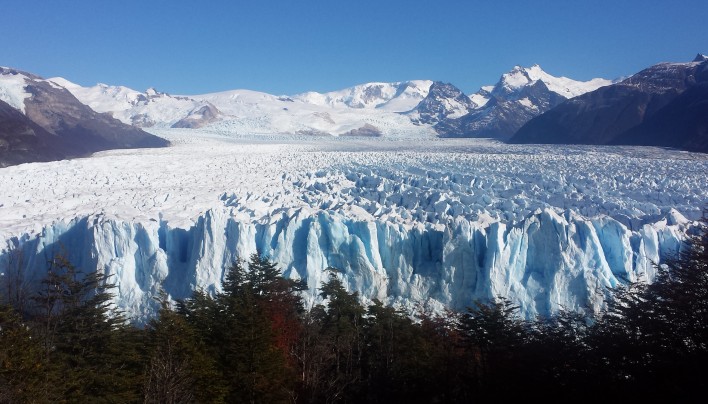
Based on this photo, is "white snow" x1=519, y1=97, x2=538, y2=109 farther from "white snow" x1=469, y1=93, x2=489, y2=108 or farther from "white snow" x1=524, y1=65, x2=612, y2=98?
"white snow" x1=469, y1=93, x2=489, y2=108

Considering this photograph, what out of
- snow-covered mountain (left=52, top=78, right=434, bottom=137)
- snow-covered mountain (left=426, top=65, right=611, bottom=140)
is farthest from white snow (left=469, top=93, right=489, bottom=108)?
snow-covered mountain (left=52, top=78, right=434, bottom=137)

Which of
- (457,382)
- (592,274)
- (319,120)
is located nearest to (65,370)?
(457,382)

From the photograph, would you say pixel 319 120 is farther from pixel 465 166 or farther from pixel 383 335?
pixel 383 335

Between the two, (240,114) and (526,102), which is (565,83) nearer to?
(526,102)

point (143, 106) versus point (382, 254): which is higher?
point (143, 106)

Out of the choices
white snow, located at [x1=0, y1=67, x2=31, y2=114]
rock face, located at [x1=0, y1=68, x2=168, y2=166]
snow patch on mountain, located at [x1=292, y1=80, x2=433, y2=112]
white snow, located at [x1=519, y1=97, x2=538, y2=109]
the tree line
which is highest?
snow patch on mountain, located at [x1=292, y1=80, x2=433, y2=112]

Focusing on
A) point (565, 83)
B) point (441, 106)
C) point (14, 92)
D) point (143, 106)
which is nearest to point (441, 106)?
point (441, 106)
